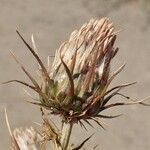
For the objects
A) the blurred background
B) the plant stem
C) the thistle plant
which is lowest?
the plant stem

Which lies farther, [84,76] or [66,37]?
[66,37]

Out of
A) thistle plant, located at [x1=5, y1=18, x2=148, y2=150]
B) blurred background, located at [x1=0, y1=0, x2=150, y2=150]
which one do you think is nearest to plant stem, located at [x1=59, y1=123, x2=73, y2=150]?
thistle plant, located at [x1=5, y1=18, x2=148, y2=150]

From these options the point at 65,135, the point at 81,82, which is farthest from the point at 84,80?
the point at 65,135

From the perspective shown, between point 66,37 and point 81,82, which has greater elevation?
point 66,37

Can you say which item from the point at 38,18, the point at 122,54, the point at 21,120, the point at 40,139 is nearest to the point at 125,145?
the point at 21,120

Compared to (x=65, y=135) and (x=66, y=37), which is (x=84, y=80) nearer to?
(x=65, y=135)

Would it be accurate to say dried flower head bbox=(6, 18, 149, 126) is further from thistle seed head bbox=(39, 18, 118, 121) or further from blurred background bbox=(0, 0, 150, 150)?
blurred background bbox=(0, 0, 150, 150)

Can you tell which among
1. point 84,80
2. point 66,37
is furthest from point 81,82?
point 66,37

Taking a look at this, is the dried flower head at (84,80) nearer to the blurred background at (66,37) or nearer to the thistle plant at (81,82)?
the thistle plant at (81,82)

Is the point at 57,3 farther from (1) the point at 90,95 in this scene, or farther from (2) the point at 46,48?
(1) the point at 90,95
